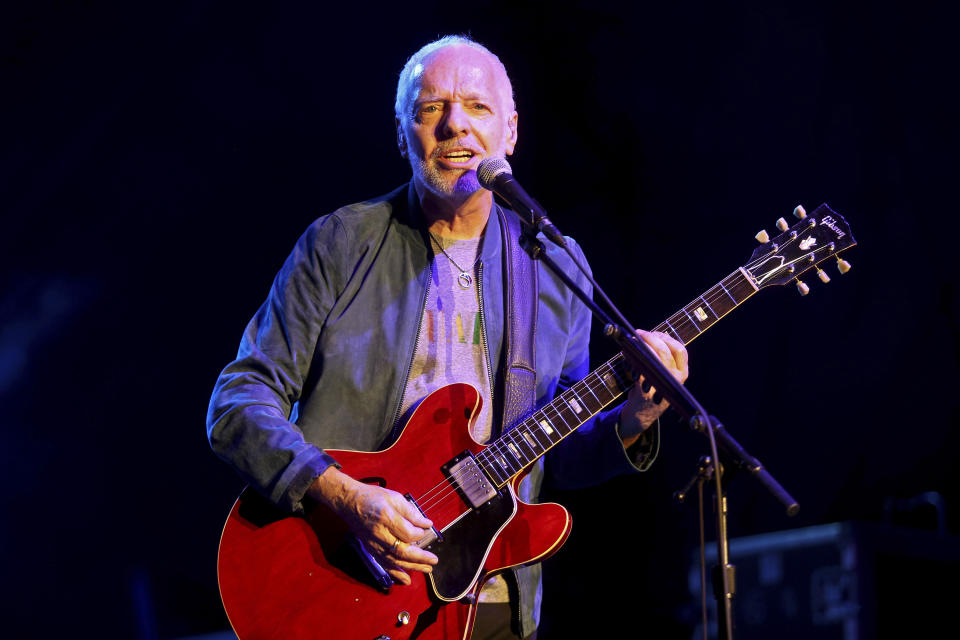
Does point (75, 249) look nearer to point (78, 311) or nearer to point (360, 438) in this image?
point (78, 311)

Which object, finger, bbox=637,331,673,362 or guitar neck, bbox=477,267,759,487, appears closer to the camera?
finger, bbox=637,331,673,362

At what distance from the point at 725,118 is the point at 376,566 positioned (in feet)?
8.69

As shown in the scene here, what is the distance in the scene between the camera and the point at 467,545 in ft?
7.52

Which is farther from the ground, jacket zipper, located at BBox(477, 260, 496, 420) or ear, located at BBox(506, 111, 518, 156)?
ear, located at BBox(506, 111, 518, 156)

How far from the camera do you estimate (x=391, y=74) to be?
3.49 meters

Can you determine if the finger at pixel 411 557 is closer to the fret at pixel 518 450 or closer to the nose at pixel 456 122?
the fret at pixel 518 450

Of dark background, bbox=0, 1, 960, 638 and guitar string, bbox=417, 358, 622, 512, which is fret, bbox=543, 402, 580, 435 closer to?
guitar string, bbox=417, 358, 622, 512

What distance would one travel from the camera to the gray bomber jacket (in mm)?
2215

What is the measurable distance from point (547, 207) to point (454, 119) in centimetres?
132

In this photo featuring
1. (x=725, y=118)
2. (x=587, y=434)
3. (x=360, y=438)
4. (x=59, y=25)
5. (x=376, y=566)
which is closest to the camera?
(x=376, y=566)

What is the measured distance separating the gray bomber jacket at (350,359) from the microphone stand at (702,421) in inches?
25.0

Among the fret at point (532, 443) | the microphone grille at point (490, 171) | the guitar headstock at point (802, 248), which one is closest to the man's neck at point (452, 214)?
the microphone grille at point (490, 171)

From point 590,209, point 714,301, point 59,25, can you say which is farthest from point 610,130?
point 59,25

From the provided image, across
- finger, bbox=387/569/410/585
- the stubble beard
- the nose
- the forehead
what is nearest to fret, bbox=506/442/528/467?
finger, bbox=387/569/410/585
